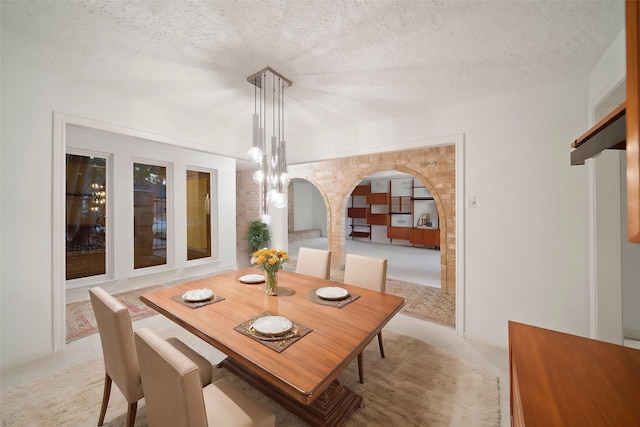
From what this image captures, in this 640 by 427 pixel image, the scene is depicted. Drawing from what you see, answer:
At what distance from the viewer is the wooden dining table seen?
1.11 meters

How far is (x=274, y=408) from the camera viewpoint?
66.3 inches

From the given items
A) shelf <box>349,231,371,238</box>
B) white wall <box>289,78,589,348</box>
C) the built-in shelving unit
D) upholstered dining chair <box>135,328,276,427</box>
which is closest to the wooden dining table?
upholstered dining chair <box>135,328,276,427</box>

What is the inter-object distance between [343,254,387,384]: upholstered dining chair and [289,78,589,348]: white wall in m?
1.05

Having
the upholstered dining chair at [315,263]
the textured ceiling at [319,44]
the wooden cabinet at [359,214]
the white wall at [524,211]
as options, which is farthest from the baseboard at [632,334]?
the wooden cabinet at [359,214]

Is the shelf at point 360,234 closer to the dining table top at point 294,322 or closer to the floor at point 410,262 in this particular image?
the floor at point 410,262

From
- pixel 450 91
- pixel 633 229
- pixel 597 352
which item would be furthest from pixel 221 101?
pixel 597 352

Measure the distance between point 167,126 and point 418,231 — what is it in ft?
22.9

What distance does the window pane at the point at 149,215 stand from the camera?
14.2ft

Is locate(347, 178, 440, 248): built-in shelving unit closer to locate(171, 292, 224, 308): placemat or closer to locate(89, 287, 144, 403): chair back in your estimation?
locate(171, 292, 224, 308): placemat

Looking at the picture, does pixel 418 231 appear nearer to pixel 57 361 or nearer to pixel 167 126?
pixel 167 126

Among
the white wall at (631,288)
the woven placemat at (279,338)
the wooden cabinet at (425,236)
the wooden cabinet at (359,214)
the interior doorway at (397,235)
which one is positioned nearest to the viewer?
the woven placemat at (279,338)

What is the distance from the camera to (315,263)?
9.18 ft

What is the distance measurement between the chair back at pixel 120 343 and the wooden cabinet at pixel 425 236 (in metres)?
7.34

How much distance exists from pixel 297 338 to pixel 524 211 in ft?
8.02
